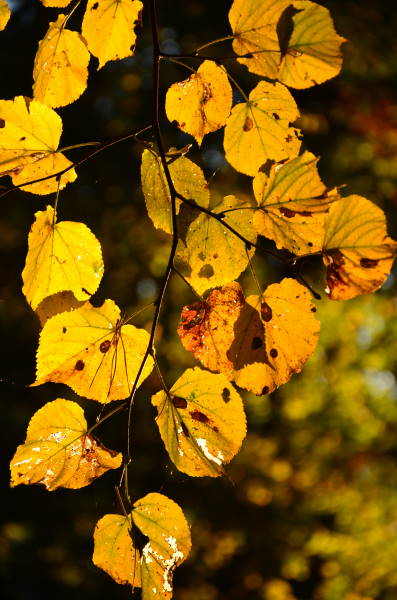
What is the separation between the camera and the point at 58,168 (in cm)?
65

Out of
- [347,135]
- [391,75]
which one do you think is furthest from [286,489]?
[391,75]

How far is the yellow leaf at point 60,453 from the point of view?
0.62 m

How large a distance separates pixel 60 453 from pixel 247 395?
3.44 m

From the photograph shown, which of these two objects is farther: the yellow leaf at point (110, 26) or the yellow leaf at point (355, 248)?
the yellow leaf at point (110, 26)

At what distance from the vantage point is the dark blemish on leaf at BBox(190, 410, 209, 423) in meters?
0.63

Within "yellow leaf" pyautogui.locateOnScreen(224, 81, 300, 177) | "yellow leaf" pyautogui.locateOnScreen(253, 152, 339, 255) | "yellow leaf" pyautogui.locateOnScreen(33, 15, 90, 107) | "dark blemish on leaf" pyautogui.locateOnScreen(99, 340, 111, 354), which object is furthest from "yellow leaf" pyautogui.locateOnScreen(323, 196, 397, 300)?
"yellow leaf" pyautogui.locateOnScreen(33, 15, 90, 107)

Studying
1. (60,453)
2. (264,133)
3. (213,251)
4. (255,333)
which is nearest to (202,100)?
(264,133)

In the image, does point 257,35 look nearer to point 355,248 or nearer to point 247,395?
point 355,248

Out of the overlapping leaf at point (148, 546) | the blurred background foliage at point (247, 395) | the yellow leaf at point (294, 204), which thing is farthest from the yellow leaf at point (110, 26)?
the blurred background foliage at point (247, 395)

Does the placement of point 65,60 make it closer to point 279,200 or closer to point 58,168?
point 58,168

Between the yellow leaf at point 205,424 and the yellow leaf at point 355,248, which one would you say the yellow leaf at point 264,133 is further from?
the yellow leaf at point 205,424

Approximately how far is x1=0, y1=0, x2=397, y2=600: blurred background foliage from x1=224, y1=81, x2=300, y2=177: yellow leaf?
10.6 ft

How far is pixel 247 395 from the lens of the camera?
13.1 feet

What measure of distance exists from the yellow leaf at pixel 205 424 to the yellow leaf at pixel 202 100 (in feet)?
0.94
